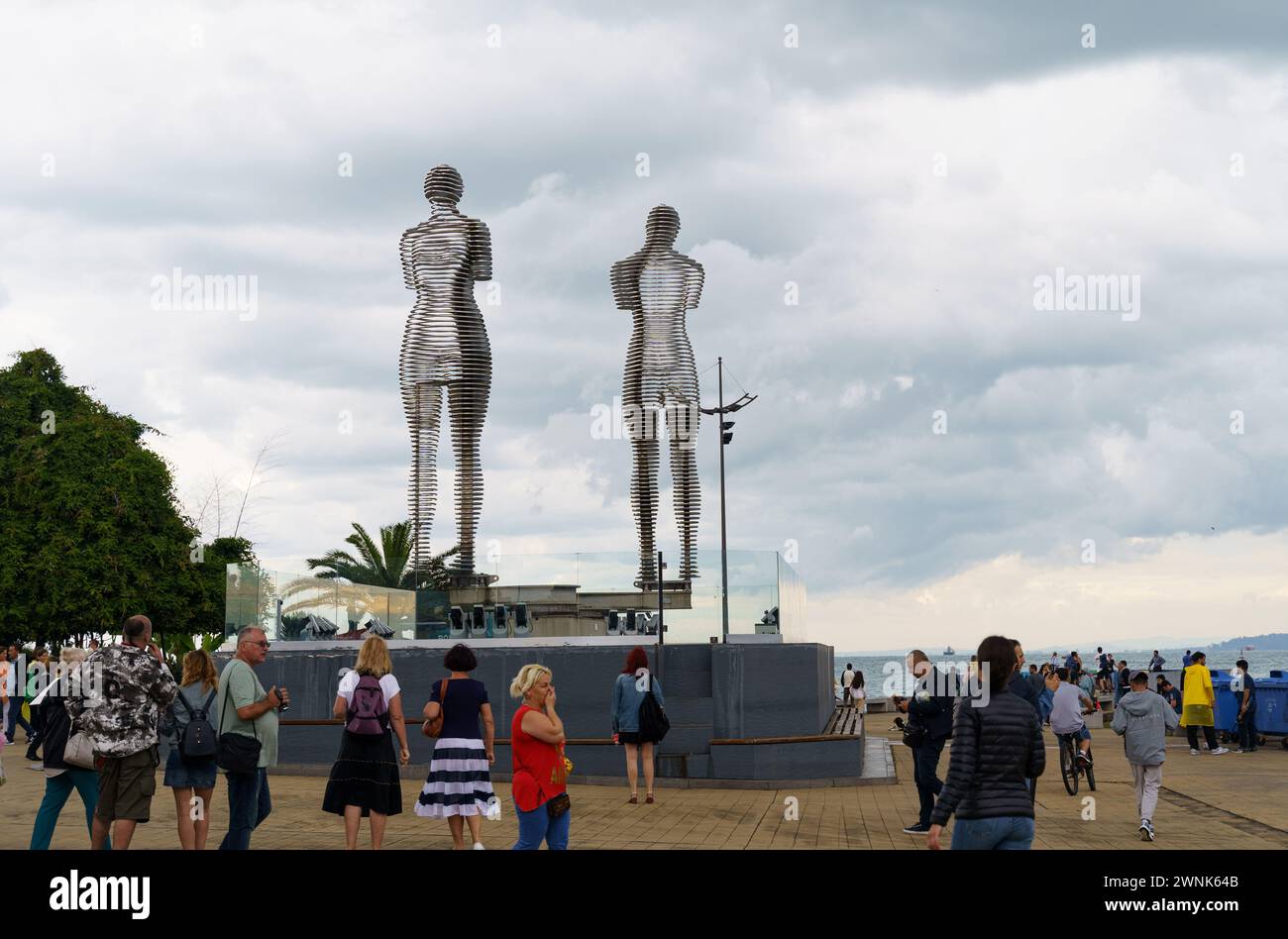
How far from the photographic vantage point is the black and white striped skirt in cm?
1122

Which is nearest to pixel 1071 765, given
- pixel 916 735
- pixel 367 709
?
pixel 916 735

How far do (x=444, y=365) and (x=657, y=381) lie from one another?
13.0 feet

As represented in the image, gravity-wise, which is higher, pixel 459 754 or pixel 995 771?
pixel 995 771

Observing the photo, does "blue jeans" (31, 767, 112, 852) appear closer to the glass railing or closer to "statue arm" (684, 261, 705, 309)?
the glass railing

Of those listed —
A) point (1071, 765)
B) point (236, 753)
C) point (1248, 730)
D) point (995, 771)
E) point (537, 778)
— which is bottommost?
point (1248, 730)

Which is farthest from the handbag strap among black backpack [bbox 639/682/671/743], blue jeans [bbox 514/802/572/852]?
black backpack [bbox 639/682/671/743]

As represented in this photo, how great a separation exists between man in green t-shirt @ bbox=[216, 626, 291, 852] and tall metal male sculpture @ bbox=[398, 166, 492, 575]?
1495 centimetres

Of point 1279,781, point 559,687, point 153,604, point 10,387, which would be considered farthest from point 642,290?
point 10,387

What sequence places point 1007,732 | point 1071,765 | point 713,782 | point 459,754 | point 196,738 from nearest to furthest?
point 1007,732 < point 196,738 < point 459,754 < point 1071,765 < point 713,782

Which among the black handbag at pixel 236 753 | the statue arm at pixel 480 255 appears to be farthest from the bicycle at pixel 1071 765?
the statue arm at pixel 480 255

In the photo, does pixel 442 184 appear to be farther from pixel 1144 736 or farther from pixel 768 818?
pixel 1144 736

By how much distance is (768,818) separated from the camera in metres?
15.8

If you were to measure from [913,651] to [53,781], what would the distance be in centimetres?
772
